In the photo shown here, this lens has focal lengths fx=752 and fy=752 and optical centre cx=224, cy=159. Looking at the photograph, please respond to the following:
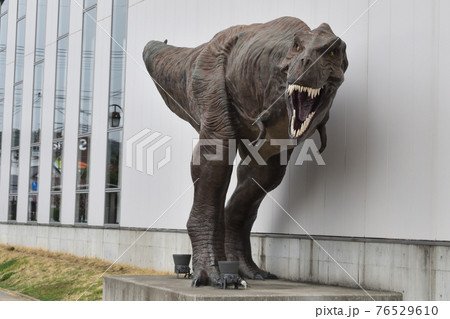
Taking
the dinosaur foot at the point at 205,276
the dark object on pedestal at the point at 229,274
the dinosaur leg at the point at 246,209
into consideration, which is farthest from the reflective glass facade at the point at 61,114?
the dark object on pedestal at the point at 229,274

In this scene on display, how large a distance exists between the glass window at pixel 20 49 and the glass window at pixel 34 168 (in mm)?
2883

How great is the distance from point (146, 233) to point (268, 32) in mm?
6866

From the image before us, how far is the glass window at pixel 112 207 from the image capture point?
53.3 ft

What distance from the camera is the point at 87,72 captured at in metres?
18.2

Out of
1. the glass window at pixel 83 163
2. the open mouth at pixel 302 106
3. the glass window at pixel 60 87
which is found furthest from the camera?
the glass window at pixel 60 87

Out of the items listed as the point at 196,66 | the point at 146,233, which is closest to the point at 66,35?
the point at 146,233

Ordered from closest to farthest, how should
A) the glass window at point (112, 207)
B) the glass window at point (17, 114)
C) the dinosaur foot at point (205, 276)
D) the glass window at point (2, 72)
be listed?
the dinosaur foot at point (205, 276) < the glass window at point (112, 207) < the glass window at point (17, 114) < the glass window at point (2, 72)

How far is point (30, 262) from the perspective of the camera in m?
18.3

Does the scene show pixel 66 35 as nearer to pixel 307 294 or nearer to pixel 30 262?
pixel 30 262

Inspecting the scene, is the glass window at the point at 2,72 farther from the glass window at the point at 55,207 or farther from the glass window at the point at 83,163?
the glass window at the point at 83,163

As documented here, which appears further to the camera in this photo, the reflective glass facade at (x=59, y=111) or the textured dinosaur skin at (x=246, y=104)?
the reflective glass facade at (x=59, y=111)

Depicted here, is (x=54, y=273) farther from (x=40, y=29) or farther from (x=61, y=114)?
(x=40, y=29)

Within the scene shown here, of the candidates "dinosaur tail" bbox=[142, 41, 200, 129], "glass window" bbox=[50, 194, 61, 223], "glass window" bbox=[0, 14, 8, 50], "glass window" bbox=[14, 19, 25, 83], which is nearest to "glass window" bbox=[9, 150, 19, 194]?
"glass window" bbox=[14, 19, 25, 83]

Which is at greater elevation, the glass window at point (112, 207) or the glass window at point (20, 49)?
the glass window at point (20, 49)
